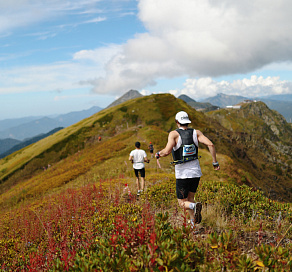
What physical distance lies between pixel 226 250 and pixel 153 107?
68996mm

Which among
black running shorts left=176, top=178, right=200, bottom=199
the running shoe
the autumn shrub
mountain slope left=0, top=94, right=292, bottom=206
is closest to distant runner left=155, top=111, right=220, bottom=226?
black running shorts left=176, top=178, right=200, bottom=199

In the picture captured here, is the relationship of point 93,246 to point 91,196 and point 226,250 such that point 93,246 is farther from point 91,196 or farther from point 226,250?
point 91,196

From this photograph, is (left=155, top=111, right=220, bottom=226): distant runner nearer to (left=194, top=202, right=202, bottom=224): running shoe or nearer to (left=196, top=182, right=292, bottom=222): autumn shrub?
(left=194, top=202, right=202, bottom=224): running shoe

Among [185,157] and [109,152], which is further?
[109,152]

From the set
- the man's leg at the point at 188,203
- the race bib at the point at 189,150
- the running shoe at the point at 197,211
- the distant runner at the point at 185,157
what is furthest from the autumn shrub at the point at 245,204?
the race bib at the point at 189,150

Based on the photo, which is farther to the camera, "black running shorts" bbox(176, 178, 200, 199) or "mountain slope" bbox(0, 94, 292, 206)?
"mountain slope" bbox(0, 94, 292, 206)

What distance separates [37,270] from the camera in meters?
4.60

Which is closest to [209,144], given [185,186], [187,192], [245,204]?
[185,186]

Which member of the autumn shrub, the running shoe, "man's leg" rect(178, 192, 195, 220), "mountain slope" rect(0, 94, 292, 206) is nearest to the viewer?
the running shoe

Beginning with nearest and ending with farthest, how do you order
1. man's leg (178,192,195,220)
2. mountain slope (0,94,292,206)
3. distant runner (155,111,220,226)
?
man's leg (178,192,195,220) < distant runner (155,111,220,226) < mountain slope (0,94,292,206)

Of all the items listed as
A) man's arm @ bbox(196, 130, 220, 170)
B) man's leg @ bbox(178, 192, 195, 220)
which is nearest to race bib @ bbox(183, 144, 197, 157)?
man's arm @ bbox(196, 130, 220, 170)

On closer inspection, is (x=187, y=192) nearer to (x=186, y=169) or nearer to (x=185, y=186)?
(x=185, y=186)

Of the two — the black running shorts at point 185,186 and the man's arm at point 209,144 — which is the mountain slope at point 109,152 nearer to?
the man's arm at point 209,144

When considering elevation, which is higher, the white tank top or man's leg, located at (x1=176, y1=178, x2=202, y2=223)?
the white tank top
